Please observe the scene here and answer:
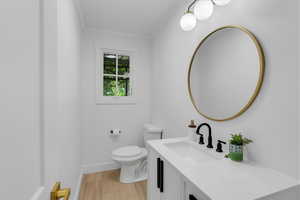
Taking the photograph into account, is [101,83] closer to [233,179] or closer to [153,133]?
[153,133]

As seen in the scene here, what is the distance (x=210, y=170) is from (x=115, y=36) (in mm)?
2488

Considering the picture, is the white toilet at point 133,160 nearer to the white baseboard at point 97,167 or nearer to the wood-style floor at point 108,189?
the wood-style floor at point 108,189

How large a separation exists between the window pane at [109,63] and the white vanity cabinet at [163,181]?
176cm

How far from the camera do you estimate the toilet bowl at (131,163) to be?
1.99 m

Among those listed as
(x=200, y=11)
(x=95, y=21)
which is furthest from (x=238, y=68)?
(x=95, y=21)

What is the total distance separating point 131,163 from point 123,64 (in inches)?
67.4

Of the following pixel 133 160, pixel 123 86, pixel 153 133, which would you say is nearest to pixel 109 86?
pixel 123 86

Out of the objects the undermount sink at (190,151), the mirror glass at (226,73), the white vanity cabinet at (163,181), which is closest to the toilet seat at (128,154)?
the white vanity cabinet at (163,181)

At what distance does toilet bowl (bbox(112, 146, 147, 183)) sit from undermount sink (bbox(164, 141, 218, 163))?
0.92 meters

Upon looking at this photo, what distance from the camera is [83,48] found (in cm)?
232

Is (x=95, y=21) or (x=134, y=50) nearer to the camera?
(x=95, y=21)

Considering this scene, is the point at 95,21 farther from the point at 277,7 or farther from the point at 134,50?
the point at 277,7

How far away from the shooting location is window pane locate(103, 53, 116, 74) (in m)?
2.50

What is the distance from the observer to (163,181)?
1.05 meters
